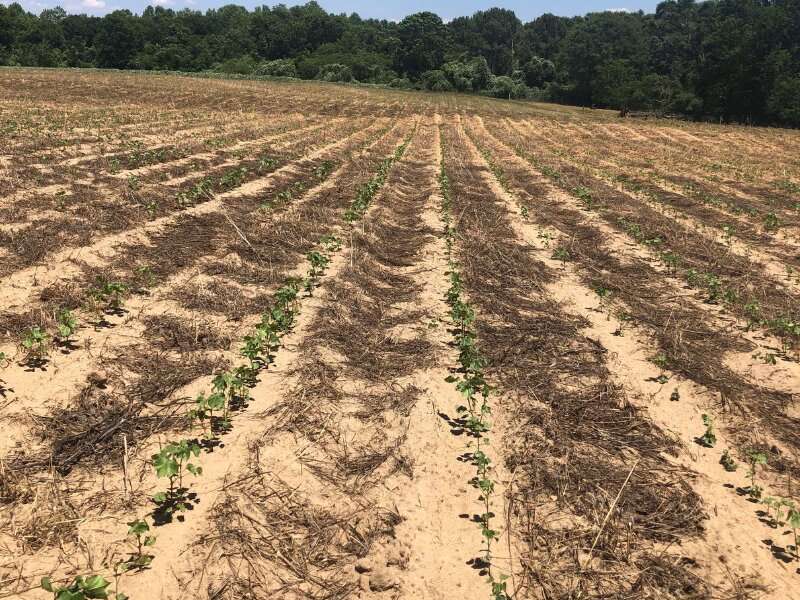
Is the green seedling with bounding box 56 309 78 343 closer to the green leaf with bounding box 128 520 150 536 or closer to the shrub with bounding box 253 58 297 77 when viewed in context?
the green leaf with bounding box 128 520 150 536

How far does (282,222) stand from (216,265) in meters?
2.95

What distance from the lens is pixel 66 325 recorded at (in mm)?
6297

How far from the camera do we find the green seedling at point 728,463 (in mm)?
4965

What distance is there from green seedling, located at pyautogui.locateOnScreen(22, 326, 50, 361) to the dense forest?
68.1 m

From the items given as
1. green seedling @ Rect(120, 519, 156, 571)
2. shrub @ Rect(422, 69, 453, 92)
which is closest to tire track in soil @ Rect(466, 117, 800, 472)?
green seedling @ Rect(120, 519, 156, 571)

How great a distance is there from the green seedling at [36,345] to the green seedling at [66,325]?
169mm

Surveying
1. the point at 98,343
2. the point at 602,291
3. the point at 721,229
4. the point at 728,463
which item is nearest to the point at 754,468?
the point at 728,463

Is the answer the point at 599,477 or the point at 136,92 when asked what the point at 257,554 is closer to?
the point at 599,477

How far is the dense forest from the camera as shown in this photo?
62.4 meters

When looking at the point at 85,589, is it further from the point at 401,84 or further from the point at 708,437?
the point at 401,84

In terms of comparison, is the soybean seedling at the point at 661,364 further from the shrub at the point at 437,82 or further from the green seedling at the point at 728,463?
the shrub at the point at 437,82

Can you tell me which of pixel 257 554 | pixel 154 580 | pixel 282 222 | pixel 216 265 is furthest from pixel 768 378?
pixel 282 222

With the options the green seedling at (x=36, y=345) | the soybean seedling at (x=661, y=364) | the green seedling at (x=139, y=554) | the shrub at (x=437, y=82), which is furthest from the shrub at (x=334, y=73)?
the green seedling at (x=139, y=554)

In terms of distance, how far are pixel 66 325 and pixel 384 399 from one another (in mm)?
3863
